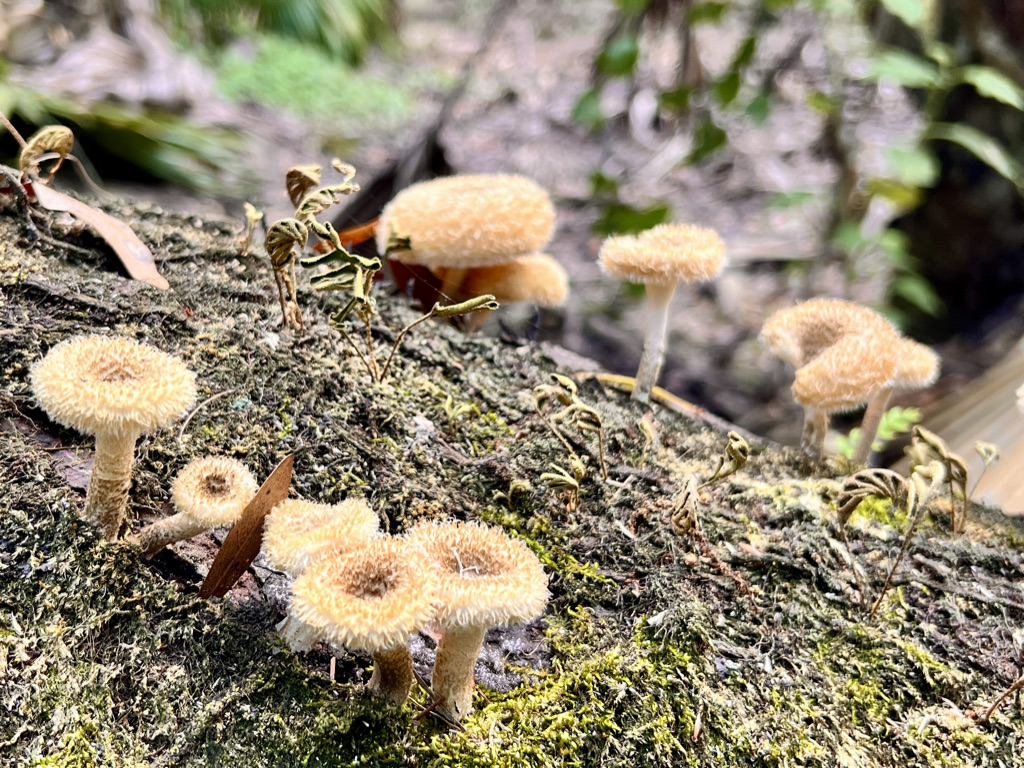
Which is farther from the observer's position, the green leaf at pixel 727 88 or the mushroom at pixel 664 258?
the green leaf at pixel 727 88

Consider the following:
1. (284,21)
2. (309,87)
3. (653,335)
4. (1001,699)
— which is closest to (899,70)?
(653,335)

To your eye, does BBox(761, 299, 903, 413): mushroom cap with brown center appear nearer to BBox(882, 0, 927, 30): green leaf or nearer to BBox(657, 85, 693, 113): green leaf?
BBox(882, 0, 927, 30): green leaf

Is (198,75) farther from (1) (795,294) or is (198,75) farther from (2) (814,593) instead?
(2) (814,593)

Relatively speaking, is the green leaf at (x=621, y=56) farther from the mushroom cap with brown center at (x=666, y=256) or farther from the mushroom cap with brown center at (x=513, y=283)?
the mushroom cap with brown center at (x=666, y=256)

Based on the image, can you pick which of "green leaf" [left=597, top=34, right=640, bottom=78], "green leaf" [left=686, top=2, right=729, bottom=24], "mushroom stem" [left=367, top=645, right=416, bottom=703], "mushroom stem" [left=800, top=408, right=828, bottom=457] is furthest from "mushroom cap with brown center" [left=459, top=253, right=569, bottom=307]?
"green leaf" [left=686, top=2, right=729, bottom=24]

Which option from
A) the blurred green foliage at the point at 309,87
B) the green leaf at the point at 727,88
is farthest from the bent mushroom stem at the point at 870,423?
the blurred green foliage at the point at 309,87

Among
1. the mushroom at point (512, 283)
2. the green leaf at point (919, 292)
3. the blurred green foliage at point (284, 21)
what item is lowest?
the blurred green foliage at point (284, 21)
